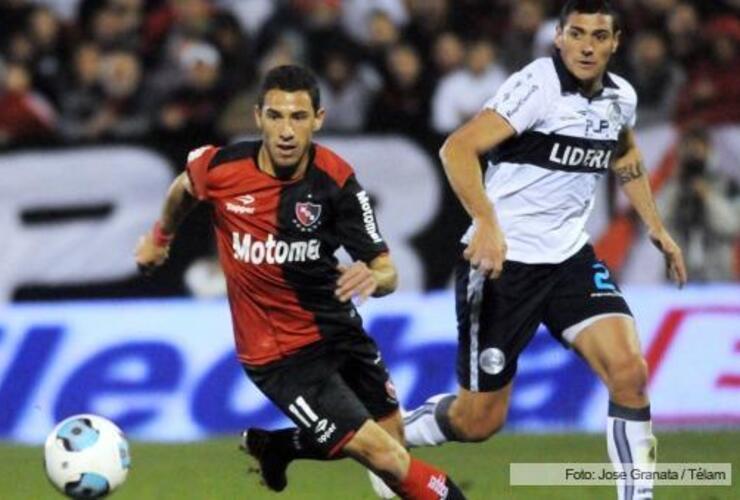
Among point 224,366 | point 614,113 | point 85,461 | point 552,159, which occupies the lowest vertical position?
point 224,366

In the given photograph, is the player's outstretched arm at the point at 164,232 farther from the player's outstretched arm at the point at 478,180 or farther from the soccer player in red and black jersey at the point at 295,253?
the player's outstretched arm at the point at 478,180

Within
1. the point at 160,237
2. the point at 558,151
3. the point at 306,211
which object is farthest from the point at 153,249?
the point at 558,151

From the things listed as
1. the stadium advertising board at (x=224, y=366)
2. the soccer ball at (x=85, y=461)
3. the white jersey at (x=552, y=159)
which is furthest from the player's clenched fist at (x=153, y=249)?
the stadium advertising board at (x=224, y=366)

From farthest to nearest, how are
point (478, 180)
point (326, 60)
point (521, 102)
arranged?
point (326, 60) → point (521, 102) → point (478, 180)

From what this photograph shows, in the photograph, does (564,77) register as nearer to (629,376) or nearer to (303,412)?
(629,376)

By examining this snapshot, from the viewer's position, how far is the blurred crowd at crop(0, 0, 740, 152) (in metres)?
13.9

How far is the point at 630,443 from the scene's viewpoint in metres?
8.00

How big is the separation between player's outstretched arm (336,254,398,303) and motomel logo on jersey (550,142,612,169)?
1.22 m

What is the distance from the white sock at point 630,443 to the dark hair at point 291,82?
70.1 inches

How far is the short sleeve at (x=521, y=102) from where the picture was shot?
26.9 ft

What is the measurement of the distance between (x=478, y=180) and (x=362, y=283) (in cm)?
87

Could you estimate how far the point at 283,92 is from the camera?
25.2 ft

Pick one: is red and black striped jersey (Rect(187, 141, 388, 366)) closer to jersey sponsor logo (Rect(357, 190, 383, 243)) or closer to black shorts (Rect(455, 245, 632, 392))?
jersey sponsor logo (Rect(357, 190, 383, 243))

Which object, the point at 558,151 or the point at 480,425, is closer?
the point at 558,151
